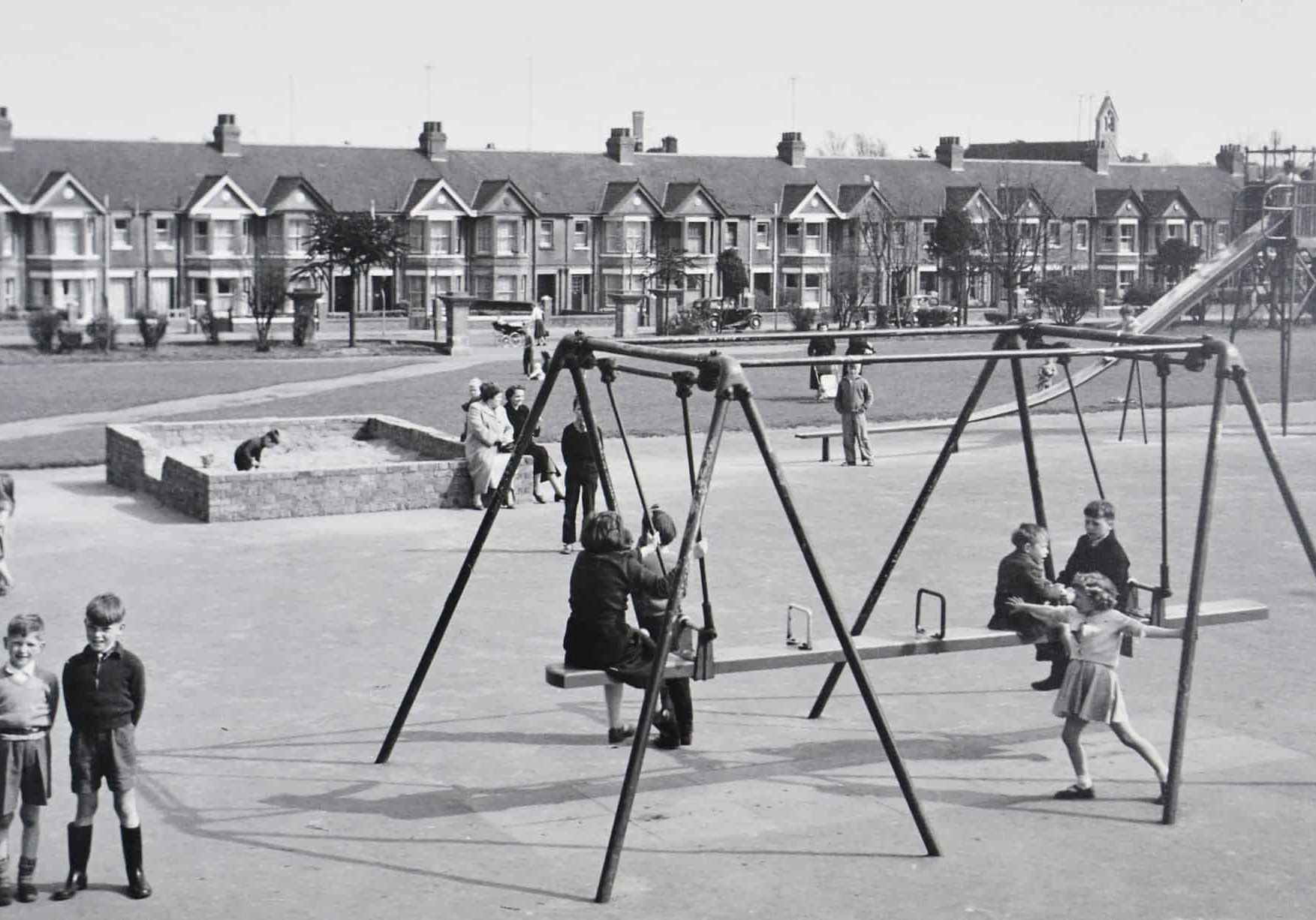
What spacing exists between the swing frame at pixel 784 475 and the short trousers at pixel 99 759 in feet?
8.26

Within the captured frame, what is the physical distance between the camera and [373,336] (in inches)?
2510

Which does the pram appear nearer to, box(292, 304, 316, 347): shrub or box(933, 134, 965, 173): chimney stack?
box(292, 304, 316, 347): shrub

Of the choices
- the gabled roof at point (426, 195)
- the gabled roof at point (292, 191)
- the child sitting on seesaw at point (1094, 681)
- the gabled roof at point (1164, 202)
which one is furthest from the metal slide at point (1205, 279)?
the gabled roof at point (1164, 202)

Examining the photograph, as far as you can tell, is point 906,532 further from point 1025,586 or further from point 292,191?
point 292,191

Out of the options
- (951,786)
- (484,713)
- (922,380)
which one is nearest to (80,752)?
(484,713)

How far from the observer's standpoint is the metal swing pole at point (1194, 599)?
10492mm

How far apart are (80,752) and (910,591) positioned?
9.59m

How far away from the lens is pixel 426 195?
85562 mm

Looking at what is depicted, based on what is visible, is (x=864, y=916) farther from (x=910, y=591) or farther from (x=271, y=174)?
(x=271, y=174)

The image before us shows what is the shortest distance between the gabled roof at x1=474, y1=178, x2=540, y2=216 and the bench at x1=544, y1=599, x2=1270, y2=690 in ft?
252

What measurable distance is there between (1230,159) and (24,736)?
109m

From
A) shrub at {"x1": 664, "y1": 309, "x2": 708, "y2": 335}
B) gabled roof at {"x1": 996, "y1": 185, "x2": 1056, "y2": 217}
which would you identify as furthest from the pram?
gabled roof at {"x1": 996, "y1": 185, "x2": 1056, "y2": 217}

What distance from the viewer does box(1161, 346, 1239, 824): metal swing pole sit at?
10492 mm

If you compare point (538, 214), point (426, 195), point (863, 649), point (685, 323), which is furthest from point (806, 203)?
point (863, 649)
